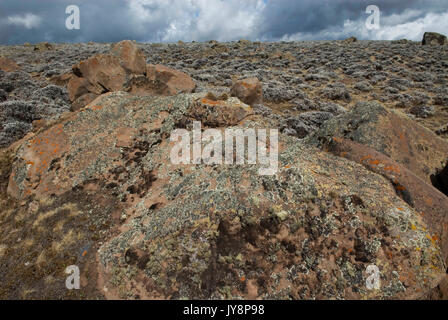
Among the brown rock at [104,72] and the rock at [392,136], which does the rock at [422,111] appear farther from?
the brown rock at [104,72]

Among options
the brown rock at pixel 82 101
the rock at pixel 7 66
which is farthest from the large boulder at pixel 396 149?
the rock at pixel 7 66

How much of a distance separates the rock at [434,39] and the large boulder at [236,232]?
2407 inches

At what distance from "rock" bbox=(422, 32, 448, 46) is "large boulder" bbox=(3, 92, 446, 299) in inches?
2407

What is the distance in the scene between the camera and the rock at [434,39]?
47.4m

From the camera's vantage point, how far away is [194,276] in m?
4.21

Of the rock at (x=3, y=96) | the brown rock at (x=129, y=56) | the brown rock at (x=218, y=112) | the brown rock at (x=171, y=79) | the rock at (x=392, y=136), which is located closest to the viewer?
the rock at (x=392, y=136)

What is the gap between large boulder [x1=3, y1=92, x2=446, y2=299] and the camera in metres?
4.11

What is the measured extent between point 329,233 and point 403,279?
1.29 m

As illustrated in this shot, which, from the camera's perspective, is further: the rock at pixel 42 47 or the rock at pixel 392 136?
the rock at pixel 42 47

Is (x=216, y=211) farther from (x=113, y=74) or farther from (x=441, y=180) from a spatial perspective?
(x=113, y=74)

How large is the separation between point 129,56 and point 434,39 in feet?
198

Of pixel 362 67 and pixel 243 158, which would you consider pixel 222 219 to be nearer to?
pixel 243 158

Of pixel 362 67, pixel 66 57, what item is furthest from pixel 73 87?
pixel 362 67

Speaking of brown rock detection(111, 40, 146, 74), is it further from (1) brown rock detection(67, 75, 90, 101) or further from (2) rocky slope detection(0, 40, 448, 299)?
(2) rocky slope detection(0, 40, 448, 299)
